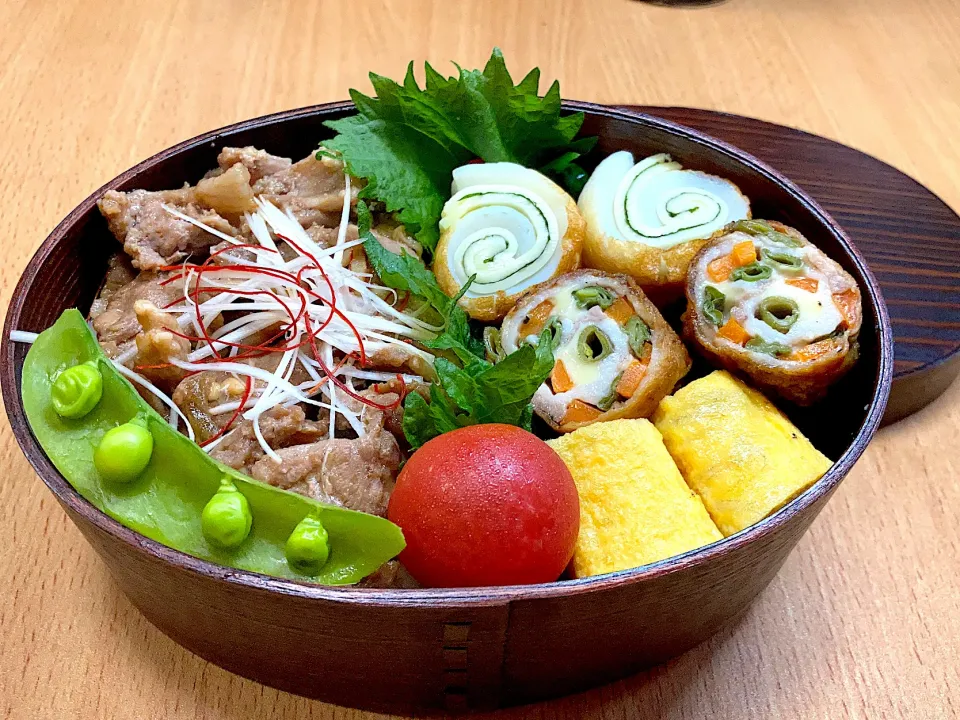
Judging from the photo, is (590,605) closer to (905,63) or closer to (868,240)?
(868,240)

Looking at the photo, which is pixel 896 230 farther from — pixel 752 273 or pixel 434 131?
pixel 434 131

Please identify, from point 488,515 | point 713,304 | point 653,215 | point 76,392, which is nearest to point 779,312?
point 713,304

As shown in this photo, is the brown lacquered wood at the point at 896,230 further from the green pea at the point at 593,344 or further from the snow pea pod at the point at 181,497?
the snow pea pod at the point at 181,497

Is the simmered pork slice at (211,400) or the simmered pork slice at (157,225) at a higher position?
the simmered pork slice at (157,225)

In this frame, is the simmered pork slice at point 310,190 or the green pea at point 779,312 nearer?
the green pea at point 779,312

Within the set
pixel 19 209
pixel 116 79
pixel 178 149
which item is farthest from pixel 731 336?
pixel 116 79

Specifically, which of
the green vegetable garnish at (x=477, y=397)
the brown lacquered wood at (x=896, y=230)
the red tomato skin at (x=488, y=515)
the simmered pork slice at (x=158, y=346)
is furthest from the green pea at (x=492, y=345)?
the brown lacquered wood at (x=896, y=230)

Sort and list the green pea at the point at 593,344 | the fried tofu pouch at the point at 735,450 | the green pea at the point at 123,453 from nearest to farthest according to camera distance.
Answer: the green pea at the point at 123,453 → the fried tofu pouch at the point at 735,450 → the green pea at the point at 593,344
